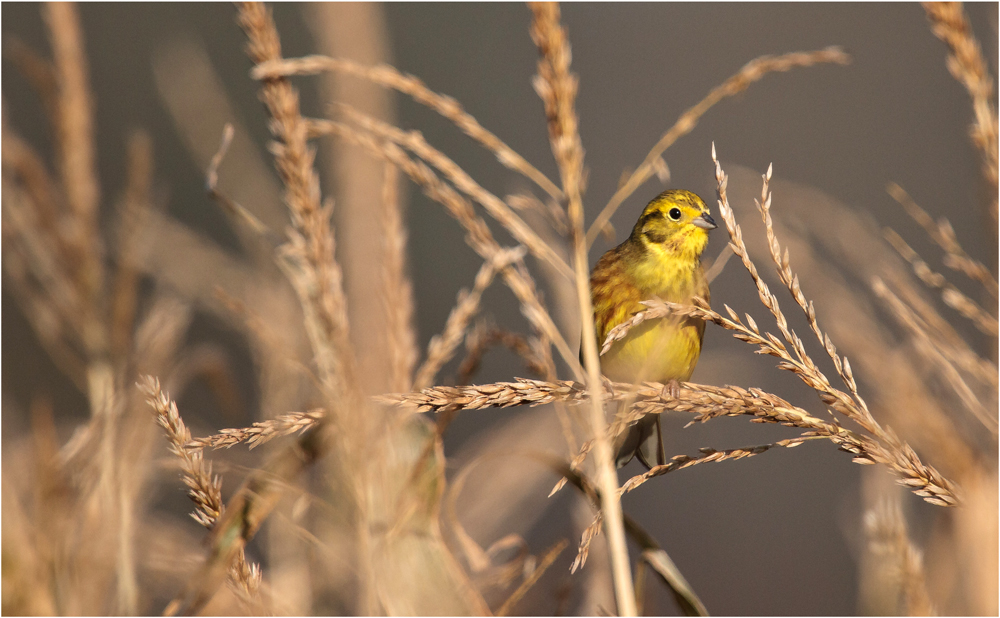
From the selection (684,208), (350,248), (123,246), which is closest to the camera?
(350,248)

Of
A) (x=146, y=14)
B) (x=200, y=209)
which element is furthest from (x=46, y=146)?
(x=146, y=14)

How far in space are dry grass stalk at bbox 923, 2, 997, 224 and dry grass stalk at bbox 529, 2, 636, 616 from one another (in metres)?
0.46

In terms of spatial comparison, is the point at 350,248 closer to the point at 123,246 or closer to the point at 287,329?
the point at 123,246

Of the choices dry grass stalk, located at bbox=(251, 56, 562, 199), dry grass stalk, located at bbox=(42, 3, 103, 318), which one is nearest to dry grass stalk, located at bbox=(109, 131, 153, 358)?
dry grass stalk, located at bbox=(42, 3, 103, 318)

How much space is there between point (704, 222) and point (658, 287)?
18cm

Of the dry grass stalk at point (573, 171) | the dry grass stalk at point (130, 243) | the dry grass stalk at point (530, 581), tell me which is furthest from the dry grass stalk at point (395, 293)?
the dry grass stalk at point (130, 243)

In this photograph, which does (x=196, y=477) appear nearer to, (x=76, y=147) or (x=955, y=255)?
(x=955, y=255)

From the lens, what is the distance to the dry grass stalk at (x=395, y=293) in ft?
2.40

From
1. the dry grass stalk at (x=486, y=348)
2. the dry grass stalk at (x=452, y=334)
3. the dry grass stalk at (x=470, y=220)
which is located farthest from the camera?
the dry grass stalk at (x=486, y=348)

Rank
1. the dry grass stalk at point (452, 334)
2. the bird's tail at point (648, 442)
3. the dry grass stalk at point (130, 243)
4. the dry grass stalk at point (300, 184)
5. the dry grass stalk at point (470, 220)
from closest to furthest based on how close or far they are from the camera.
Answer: the dry grass stalk at point (300, 184) → the dry grass stalk at point (470, 220) → the dry grass stalk at point (452, 334) → the dry grass stalk at point (130, 243) → the bird's tail at point (648, 442)

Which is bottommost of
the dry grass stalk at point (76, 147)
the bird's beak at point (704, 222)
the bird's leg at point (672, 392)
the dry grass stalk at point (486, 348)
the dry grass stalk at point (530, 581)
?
the dry grass stalk at point (530, 581)

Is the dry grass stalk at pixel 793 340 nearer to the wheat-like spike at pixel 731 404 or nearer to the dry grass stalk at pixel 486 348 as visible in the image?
the wheat-like spike at pixel 731 404

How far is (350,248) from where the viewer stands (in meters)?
0.56

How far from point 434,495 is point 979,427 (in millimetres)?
915
